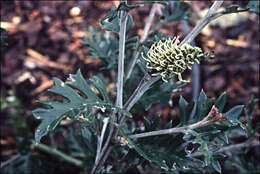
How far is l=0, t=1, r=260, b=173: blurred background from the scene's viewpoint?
6.91 ft

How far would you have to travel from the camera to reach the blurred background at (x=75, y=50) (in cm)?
211

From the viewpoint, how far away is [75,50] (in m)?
2.27

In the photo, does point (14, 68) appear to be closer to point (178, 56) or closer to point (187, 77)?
point (187, 77)

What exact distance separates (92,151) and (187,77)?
1.14 meters

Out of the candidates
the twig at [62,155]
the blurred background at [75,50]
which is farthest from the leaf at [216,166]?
the blurred background at [75,50]

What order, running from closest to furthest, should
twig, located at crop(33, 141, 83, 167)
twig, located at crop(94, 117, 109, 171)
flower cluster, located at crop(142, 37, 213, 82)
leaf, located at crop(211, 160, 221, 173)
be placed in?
flower cluster, located at crop(142, 37, 213, 82), leaf, located at crop(211, 160, 221, 173), twig, located at crop(94, 117, 109, 171), twig, located at crop(33, 141, 83, 167)

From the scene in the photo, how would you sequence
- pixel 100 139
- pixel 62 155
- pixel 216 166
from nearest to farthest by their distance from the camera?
pixel 216 166, pixel 100 139, pixel 62 155

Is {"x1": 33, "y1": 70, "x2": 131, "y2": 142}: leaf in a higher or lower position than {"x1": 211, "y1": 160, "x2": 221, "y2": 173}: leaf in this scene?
higher

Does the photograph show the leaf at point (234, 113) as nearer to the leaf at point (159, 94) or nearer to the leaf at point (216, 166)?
the leaf at point (216, 166)

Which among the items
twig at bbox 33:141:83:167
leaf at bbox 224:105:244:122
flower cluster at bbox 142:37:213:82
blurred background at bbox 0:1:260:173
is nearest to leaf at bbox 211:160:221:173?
leaf at bbox 224:105:244:122

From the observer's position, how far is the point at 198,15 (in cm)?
230

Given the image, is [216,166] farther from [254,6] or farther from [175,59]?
[254,6]

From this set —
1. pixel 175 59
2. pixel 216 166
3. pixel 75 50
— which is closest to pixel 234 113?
pixel 216 166

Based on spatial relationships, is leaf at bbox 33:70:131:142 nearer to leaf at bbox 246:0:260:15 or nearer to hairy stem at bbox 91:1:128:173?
hairy stem at bbox 91:1:128:173
